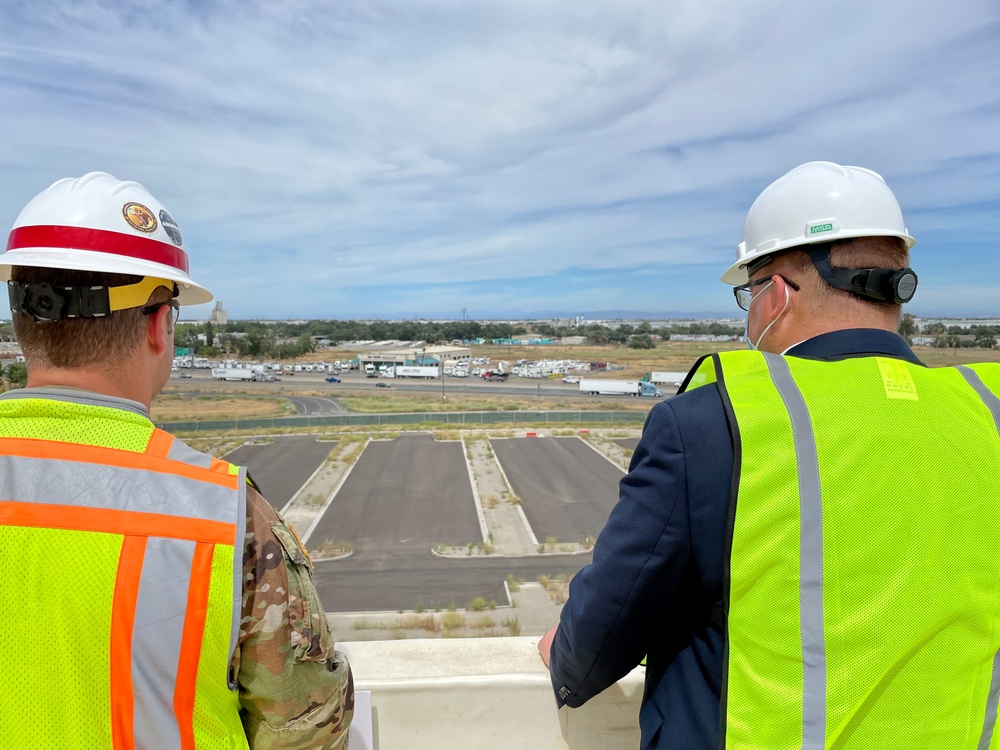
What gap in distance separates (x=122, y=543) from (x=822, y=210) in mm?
1705

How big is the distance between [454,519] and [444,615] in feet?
18.7

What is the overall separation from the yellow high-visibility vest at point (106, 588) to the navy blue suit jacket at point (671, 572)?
689mm

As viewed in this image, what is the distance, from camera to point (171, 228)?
145 centimetres

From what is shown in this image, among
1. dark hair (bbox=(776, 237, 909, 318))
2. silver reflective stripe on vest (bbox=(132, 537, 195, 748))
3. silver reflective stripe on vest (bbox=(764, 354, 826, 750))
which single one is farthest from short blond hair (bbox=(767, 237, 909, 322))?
silver reflective stripe on vest (bbox=(132, 537, 195, 748))

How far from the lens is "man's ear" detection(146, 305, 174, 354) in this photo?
1.31 m

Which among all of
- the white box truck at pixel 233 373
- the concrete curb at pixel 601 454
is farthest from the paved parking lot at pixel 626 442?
the white box truck at pixel 233 373

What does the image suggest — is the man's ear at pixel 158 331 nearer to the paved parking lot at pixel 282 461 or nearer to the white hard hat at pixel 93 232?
the white hard hat at pixel 93 232

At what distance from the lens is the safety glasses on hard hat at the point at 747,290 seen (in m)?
1.44

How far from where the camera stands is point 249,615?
1103 millimetres

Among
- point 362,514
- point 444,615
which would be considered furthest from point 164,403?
point 444,615

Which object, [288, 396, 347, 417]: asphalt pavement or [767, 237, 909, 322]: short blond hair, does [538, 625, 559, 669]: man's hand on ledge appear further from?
[288, 396, 347, 417]: asphalt pavement

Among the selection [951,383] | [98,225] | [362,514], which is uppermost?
[98,225]

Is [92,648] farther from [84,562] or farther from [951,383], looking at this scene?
[951,383]

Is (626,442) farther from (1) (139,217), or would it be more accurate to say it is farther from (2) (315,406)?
(1) (139,217)
